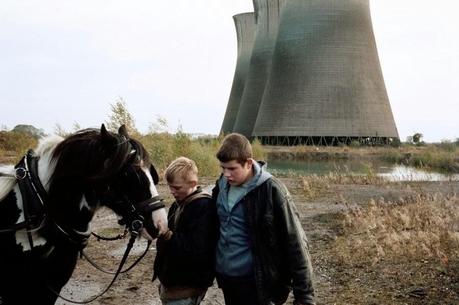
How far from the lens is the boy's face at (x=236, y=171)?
95.4 inches

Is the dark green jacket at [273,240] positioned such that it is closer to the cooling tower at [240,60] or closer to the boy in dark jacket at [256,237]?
the boy in dark jacket at [256,237]

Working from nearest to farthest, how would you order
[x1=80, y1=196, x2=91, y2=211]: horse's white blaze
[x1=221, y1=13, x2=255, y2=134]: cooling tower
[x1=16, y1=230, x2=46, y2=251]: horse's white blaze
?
[x1=16, y1=230, x2=46, y2=251]: horse's white blaze < [x1=80, y1=196, x2=91, y2=211]: horse's white blaze < [x1=221, y1=13, x2=255, y2=134]: cooling tower

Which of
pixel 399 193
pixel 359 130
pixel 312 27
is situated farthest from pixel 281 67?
pixel 399 193

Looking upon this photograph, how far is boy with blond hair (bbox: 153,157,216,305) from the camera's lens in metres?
2.52

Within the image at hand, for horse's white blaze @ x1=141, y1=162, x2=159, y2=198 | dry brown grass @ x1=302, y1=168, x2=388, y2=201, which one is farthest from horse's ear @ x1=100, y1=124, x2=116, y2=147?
dry brown grass @ x1=302, y1=168, x2=388, y2=201

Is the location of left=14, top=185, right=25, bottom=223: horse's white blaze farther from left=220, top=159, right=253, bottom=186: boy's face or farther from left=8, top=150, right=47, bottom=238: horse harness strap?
left=220, top=159, right=253, bottom=186: boy's face

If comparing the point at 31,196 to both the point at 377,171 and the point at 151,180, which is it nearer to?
the point at 151,180

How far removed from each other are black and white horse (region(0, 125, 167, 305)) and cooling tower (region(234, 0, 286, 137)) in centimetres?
4073

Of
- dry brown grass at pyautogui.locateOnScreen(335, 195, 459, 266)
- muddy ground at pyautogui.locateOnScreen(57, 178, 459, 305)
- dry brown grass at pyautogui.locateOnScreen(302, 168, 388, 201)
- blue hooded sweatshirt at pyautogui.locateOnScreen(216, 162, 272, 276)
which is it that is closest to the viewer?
blue hooded sweatshirt at pyautogui.locateOnScreen(216, 162, 272, 276)

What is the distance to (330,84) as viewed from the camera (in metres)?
33.8

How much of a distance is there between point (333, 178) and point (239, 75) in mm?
37187

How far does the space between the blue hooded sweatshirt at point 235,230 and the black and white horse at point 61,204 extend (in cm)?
35

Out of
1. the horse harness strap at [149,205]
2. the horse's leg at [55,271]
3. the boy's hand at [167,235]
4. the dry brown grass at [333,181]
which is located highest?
the horse harness strap at [149,205]

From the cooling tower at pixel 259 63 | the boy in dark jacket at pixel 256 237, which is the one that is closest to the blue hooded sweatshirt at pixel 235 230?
the boy in dark jacket at pixel 256 237
